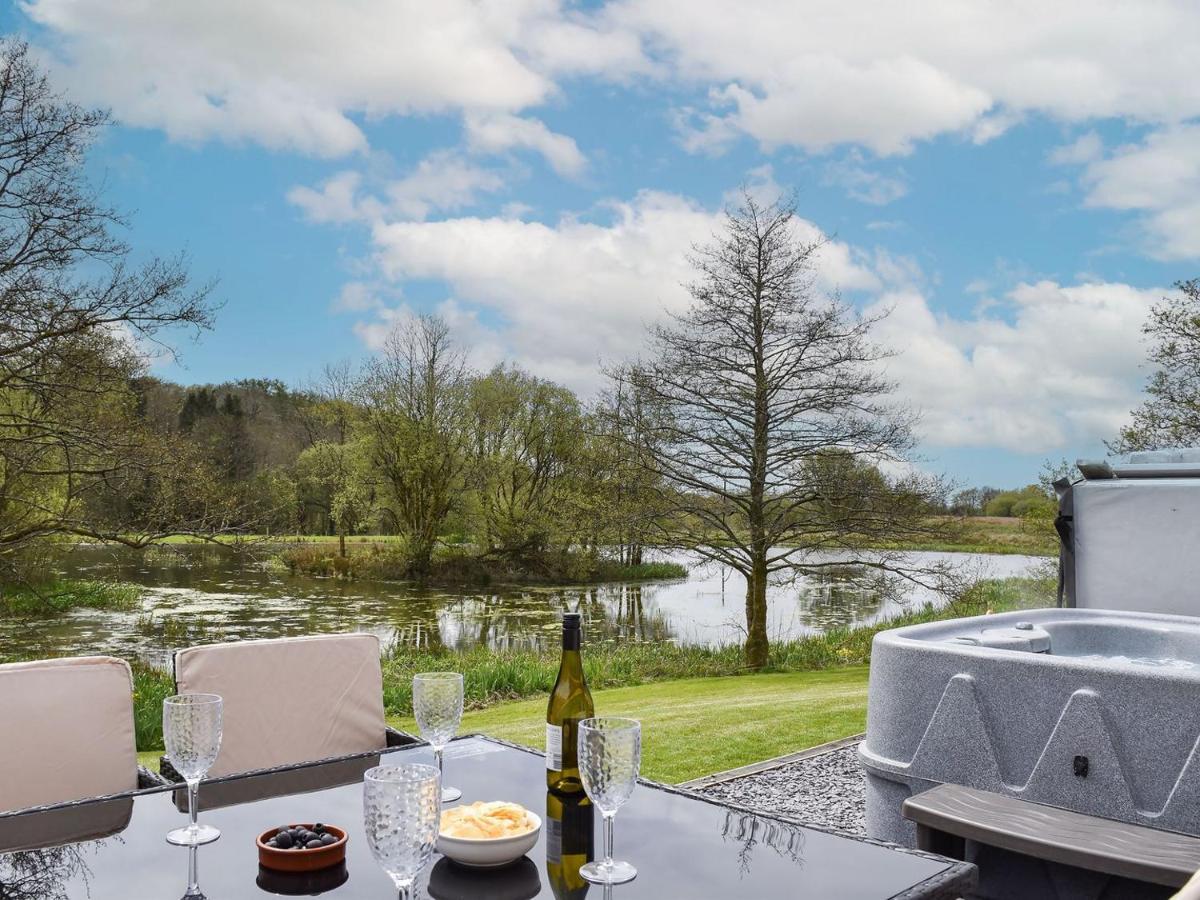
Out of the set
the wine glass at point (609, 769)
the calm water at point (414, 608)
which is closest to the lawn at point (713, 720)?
the calm water at point (414, 608)

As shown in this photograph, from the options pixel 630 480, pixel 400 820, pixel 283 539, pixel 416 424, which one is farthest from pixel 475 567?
pixel 400 820

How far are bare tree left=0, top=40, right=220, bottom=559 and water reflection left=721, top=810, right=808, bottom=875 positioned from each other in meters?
6.99

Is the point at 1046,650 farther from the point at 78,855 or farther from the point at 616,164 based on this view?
the point at 616,164

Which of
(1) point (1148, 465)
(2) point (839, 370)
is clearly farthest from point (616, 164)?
(1) point (1148, 465)

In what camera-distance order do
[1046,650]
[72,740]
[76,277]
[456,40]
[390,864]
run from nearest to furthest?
[390,864]
[72,740]
[1046,650]
[76,277]
[456,40]

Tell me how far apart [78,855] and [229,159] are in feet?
59.3

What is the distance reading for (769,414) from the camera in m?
10.2

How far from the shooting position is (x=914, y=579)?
9898 mm

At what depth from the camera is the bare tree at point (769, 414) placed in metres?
10.0

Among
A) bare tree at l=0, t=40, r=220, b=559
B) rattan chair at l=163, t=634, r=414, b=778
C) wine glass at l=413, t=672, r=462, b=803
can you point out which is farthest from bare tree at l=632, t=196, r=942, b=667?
wine glass at l=413, t=672, r=462, b=803

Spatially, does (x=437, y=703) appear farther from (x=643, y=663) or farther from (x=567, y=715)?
(x=643, y=663)

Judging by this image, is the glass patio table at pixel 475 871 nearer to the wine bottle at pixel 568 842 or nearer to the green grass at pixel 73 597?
the wine bottle at pixel 568 842

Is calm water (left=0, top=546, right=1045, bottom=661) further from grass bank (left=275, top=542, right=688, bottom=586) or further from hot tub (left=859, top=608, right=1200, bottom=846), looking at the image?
hot tub (left=859, top=608, right=1200, bottom=846)

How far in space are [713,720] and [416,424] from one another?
1301cm
